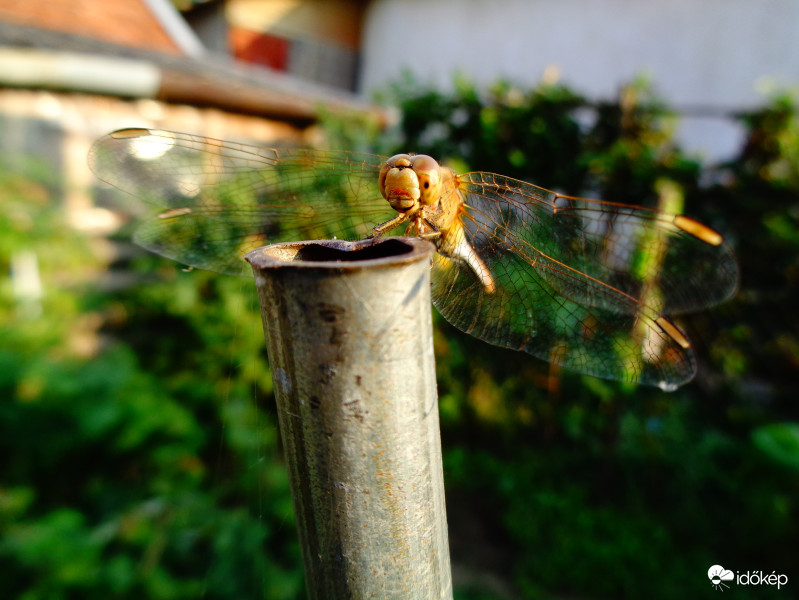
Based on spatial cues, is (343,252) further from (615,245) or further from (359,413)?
(615,245)

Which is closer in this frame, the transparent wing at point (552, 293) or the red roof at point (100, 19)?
the transparent wing at point (552, 293)

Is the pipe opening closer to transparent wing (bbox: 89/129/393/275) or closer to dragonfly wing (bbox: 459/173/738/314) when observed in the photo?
dragonfly wing (bbox: 459/173/738/314)

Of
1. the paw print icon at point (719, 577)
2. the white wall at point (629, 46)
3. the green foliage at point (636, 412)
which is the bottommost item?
the paw print icon at point (719, 577)

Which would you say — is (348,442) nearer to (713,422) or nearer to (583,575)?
(583,575)

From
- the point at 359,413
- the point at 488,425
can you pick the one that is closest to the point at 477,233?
the point at 359,413

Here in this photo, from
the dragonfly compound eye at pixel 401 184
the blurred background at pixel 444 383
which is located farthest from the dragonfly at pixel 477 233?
the blurred background at pixel 444 383

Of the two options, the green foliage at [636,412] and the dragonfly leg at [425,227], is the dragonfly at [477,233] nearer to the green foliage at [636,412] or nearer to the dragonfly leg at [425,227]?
the dragonfly leg at [425,227]
